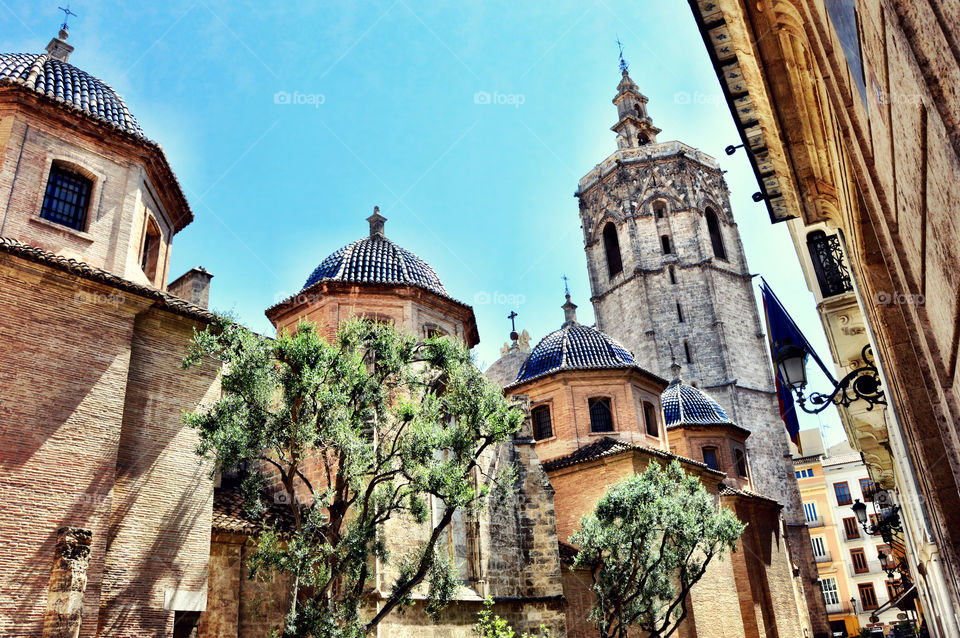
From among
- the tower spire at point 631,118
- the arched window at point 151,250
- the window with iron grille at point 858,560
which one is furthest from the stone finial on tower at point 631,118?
the arched window at point 151,250

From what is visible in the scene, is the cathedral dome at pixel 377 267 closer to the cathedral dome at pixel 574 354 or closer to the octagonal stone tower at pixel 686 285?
the cathedral dome at pixel 574 354

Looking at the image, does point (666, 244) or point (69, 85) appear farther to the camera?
point (666, 244)

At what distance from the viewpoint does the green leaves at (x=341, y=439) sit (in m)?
11.7

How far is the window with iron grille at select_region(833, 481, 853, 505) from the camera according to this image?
53625 millimetres

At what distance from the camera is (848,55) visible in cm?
375

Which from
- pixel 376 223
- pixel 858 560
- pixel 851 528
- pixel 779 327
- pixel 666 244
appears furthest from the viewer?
pixel 851 528

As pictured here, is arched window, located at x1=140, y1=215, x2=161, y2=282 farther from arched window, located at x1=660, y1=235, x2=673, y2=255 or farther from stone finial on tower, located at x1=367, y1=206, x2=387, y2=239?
arched window, located at x1=660, y1=235, x2=673, y2=255

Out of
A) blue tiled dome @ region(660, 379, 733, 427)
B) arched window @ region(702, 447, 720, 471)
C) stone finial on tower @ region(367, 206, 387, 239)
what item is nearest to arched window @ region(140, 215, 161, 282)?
stone finial on tower @ region(367, 206, 387, 239)

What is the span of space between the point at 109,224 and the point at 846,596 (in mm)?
55332

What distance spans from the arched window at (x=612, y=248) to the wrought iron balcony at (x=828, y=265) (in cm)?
3954

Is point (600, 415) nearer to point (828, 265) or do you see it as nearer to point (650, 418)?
point (650, 418)

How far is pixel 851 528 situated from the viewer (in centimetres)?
5216

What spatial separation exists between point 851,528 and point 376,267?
47.5m

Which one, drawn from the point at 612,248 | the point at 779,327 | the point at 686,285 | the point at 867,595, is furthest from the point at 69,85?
the point at 867,595
